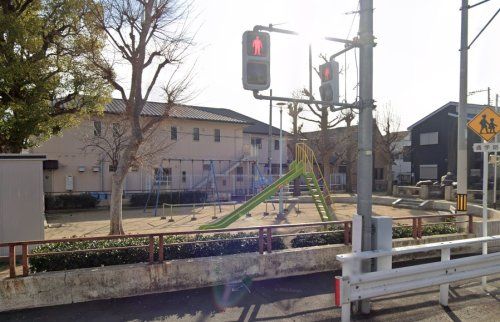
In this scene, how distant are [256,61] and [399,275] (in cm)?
358

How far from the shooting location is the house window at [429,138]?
1340 inches

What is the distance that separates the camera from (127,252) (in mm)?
6406

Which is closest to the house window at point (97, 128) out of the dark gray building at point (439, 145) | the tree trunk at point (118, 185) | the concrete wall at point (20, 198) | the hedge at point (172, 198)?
the hedge at point (172, 198)

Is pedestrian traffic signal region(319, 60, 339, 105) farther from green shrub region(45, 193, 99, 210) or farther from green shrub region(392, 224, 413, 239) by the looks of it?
green shrub region(45, 193, 99, 210)

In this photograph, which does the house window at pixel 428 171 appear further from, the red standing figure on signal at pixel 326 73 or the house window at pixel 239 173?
the red standing figure on signal at pixel 326 73

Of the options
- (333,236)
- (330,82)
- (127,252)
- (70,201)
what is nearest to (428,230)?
(333,236)

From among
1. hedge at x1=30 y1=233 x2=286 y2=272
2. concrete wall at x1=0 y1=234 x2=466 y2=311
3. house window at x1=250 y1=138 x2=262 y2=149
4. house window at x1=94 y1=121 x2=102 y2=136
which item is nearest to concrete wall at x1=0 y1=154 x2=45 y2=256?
hedge at x1=30 y1=233 x2=286 y2=272

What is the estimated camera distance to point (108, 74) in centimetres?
969

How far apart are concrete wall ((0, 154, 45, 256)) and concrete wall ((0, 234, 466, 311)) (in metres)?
3.34

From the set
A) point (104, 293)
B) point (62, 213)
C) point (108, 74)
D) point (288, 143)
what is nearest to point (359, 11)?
point (104, 293)

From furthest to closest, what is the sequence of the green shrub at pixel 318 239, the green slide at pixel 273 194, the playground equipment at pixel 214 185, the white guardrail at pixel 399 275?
the playground equipment at pixel 214 185 < the green slide at pixel 273 194 < the green shrub at pixel 318 239 < the white guardrail at pixel 399 275

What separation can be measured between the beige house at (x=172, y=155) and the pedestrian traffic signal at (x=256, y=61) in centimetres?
1492

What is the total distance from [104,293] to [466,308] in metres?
5.59

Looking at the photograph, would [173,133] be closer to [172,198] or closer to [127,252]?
[172,198]
